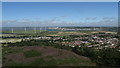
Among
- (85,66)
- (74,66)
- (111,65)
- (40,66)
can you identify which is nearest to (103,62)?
(111,65)

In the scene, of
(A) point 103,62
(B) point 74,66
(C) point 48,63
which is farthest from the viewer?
(A) point 103,62

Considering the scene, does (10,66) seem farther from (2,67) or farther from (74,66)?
(74,66)

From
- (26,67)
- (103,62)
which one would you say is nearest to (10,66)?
(26,67)

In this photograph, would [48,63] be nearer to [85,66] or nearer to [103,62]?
[85,66]

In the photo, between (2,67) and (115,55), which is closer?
(2,67)

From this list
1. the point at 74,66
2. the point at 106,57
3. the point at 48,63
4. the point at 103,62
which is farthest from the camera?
the point at 106,57

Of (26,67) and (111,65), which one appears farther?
(111,65)

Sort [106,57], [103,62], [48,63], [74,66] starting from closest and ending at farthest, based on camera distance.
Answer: [74,66] → [48,63] → [103,62] → [106,57]
